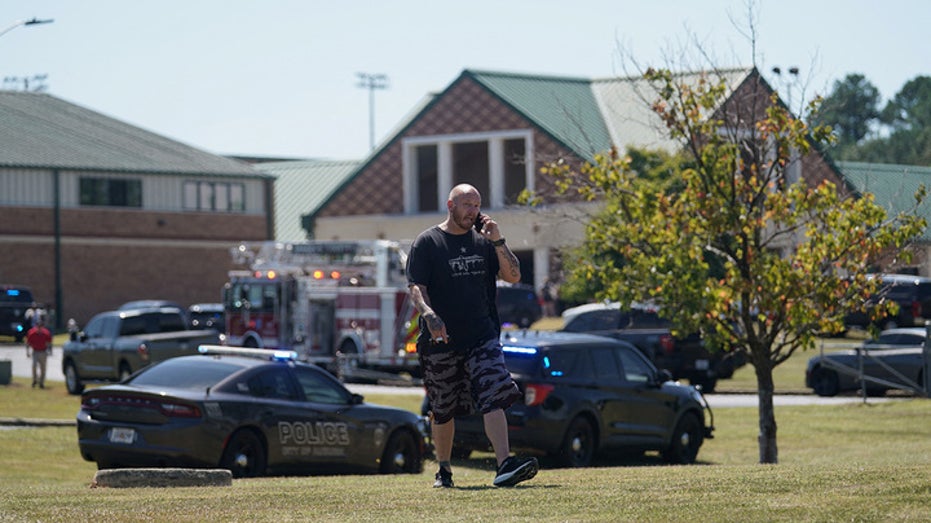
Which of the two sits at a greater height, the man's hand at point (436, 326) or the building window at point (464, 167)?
the building window at point (464, 167)

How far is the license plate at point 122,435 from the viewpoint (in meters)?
15.5

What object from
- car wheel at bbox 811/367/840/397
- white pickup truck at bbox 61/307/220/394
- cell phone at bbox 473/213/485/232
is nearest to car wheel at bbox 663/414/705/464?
cell phone at bbox 473/213/485/232

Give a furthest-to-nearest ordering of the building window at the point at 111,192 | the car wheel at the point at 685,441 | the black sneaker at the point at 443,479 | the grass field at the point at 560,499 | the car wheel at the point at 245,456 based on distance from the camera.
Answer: the building window at the point at 111,192, the car wheel at the point at 685,441, the car wheel at the point at 245,456, the black sneaker at the point at 443,479, the grass field at the point at 560,499

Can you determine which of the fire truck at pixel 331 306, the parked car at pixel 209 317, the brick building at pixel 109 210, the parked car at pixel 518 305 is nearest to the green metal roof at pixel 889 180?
the fire truck at pixel 331 306

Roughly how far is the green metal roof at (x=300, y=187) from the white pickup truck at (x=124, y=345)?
37506 mm

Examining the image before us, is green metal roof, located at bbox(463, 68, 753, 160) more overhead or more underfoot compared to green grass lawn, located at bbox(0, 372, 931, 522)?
more overhead

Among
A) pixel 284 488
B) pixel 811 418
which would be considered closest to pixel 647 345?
pixel 811 418

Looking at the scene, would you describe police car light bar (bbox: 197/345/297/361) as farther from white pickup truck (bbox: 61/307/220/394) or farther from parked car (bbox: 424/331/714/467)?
white pickup truck (bbox: 61/307/220/394)

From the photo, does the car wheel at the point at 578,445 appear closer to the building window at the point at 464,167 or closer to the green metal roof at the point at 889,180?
the green metal roof at the point at 889,180

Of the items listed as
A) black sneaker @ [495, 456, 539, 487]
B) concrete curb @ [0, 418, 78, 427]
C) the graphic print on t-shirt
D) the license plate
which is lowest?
concrete curb @ [0, 418, 78, 427]

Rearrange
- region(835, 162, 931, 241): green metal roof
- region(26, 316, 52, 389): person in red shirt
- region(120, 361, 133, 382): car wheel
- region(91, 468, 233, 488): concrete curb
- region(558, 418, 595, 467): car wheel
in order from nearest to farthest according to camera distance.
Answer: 1. region(91, 468, 233, 488): concrete curb
2. region(558, 418, 595, 467): car wheel
3. region(835, 162, 931, 241): green metal roof
4. region(120, 361, 133, 382): car wheel
5. region(26, 316, 52, 389): person in red shirt

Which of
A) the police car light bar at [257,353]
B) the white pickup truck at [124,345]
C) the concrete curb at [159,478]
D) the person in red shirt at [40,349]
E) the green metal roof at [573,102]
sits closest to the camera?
the concrete curb at [159,478]

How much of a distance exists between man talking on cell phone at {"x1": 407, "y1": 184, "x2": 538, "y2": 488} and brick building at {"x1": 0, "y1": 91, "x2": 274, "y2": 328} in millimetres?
53830

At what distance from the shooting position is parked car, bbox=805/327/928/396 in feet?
96.1
